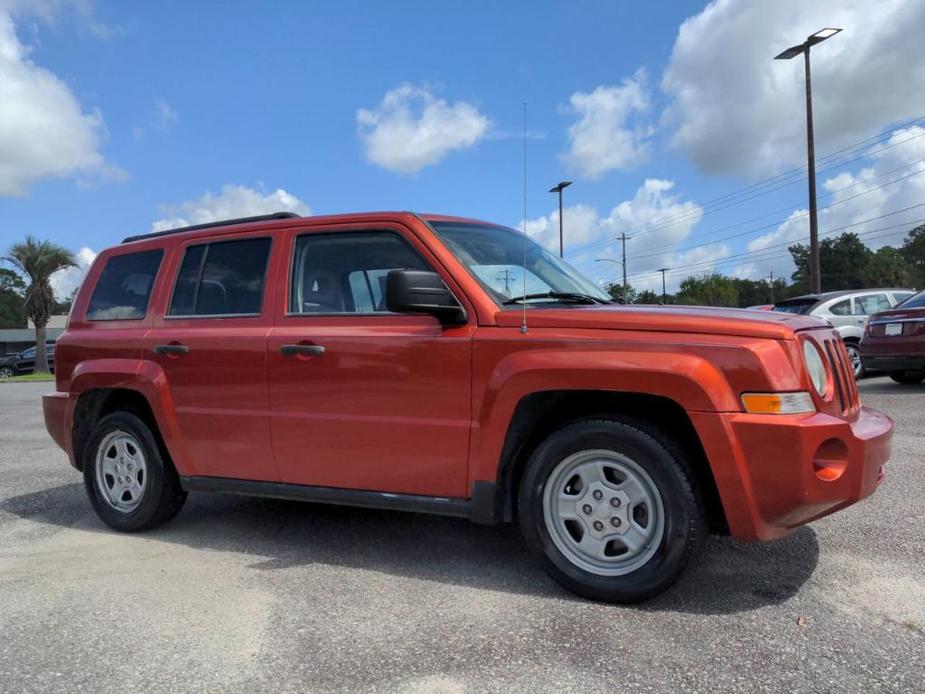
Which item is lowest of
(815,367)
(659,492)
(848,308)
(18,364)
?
(18,364)

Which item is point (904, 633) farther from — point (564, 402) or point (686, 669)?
point (564, 402)

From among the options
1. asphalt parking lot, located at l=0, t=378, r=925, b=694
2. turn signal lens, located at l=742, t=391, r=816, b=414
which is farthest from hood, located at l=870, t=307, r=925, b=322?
turn signal lens, located at l=742, t=391, r=816, b=414

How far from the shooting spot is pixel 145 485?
177 inches

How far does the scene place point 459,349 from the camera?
3.43 meters

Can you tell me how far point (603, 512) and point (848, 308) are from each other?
416 inches

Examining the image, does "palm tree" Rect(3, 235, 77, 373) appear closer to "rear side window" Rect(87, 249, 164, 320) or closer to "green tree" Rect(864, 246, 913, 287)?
"rear side window" Rect(87, 249, 164, 320)

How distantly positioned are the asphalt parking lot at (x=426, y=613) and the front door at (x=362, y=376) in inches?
21.8

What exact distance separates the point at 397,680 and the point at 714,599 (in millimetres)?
1514

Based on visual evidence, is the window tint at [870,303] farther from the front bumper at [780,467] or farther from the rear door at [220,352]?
the rear door at [220,352]

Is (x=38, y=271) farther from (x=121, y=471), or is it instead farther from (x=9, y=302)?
(x=9, y=302)

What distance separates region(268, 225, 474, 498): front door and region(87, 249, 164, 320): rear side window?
1188 millimetres

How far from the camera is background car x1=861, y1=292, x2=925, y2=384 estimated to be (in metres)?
9.52

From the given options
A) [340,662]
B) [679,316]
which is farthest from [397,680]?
[679,316]

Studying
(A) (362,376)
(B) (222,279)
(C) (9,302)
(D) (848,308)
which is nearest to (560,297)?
(A) (362,376)
